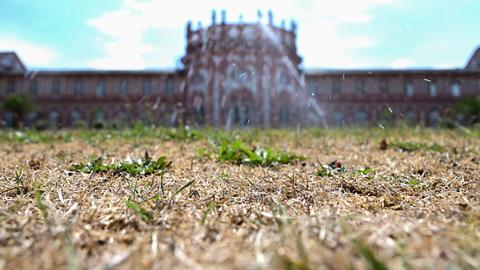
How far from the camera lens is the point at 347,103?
27688 mm

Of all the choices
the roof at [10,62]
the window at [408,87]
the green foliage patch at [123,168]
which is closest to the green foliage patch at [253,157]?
the green foliage patch at [123,168]

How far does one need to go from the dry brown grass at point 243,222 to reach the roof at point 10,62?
34863 millimetres

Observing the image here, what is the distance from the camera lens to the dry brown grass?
750 mm

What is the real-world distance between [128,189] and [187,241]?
828 millimetres

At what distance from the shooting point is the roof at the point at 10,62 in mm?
30328

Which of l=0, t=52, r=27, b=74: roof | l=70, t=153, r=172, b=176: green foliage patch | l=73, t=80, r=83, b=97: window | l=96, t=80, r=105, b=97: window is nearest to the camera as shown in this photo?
l=70, t=153, r=172, b=176: green foliage patch

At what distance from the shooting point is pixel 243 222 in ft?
3.63

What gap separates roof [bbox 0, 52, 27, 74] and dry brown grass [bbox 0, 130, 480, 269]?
34.9 metres

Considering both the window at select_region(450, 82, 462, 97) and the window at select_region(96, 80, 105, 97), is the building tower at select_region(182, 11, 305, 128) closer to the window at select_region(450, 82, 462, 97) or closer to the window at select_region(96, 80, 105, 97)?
the window at select_region(96, 80, 105, 97)

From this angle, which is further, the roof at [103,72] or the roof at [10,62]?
the roof at [10,62]

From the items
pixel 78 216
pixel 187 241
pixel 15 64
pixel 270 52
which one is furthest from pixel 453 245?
pixel 15 64

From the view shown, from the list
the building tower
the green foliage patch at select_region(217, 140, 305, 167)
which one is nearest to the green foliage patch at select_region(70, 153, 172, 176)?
the green foliage patch at select_region(217, 140, 305, 167)

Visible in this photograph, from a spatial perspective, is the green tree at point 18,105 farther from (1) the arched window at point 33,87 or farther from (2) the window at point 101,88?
(2) the window at point 101,88

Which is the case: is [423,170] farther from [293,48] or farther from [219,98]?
[293,48]
